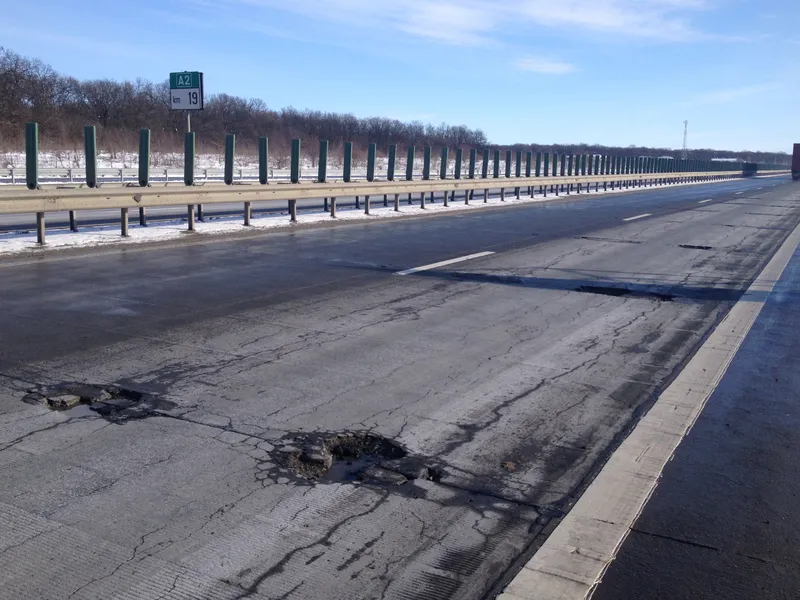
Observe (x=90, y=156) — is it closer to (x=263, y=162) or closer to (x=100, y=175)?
(x=263, y=162)

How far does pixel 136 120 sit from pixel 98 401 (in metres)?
53.5

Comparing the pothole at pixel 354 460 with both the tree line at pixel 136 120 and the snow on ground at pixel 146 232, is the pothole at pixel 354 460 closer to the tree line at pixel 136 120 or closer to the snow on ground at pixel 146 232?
the snow on ground at pixel 146 232

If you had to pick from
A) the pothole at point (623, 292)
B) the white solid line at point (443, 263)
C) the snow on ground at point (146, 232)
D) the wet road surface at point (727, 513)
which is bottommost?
the wet road surface at point (727, 513)

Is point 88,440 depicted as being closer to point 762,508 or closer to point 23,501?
point 23,501

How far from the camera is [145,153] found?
51.2 feet

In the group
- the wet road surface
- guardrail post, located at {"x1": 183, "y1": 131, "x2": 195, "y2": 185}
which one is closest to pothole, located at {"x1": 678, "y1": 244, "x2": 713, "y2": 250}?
guardrail post, located at {"x1": 183, "y1": 131, "x2": 195, "y2": 185}

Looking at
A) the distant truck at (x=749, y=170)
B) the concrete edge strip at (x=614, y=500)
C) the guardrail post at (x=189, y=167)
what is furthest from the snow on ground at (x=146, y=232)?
the distant truck at (x=749, y=170)

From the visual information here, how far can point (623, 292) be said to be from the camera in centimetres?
1141

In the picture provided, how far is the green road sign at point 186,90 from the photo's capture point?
18781 mm

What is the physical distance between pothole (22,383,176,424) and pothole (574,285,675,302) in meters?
7.17

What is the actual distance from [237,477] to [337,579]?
121cm

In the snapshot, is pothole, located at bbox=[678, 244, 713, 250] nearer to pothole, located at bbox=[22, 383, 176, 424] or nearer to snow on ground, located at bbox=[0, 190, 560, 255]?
snow on ground, located at bbox=[0, 190, 560, 255]

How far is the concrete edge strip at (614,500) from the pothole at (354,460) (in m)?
0.94

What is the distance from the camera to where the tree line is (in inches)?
1720
